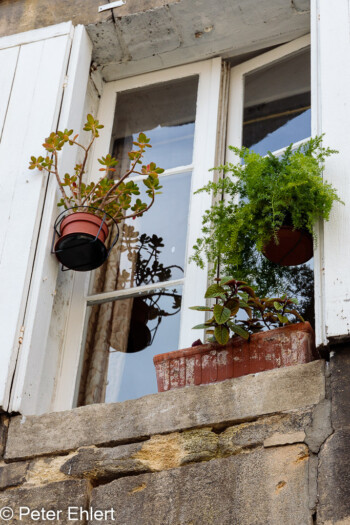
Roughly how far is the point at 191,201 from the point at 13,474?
1.51 metres

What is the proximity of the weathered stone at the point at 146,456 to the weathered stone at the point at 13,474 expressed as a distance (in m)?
0.16

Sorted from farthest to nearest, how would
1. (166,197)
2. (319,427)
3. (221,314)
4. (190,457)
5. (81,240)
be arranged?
1. (166,197)
2. (81,240)
3. (221,314)
4. (190,457)
5. (319,427)

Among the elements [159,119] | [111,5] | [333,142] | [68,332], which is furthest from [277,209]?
[111,5]

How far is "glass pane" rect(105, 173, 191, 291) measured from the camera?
420 cm

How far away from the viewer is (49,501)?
10.6 feet

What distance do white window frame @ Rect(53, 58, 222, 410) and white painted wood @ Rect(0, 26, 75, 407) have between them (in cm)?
37

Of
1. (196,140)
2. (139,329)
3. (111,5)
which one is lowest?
(139,329)

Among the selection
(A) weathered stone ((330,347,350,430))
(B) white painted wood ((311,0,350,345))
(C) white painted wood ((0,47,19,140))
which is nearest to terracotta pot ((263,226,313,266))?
(B) white painted wood ((311,0,350,345))

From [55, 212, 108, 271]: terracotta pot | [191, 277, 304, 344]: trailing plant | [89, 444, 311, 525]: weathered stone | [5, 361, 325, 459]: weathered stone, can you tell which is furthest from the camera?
[55, 212, 108, 271]: terracotta pot

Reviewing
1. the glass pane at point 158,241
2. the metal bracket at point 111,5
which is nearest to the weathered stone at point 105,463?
the glass pane at point 158,241

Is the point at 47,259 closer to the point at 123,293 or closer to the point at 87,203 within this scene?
the point at 87,203

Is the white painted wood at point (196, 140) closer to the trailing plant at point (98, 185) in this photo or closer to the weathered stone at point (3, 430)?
the trailing plant at point (98, 185)

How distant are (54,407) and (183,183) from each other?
4.16 feet

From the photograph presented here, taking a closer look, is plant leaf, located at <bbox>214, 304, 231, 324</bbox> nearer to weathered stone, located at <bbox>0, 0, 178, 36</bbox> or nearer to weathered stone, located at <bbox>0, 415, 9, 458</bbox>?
weathered stone, located at <bbox>0, 415, 9, 458</bbox>
